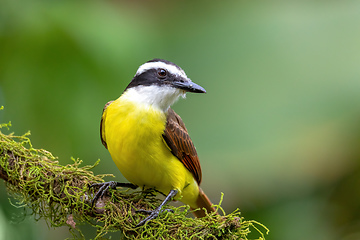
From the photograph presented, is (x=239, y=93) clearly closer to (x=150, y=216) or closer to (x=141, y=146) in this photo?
(x=141, y=146)

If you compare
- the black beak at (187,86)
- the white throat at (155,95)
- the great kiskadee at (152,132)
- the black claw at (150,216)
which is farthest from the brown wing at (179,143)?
the black claw at (150,216)

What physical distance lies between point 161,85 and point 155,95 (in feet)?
0.31

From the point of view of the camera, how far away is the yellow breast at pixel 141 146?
3.51 meters

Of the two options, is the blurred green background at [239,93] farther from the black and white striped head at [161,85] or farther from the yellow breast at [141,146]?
the black and white striped head at [161,85]

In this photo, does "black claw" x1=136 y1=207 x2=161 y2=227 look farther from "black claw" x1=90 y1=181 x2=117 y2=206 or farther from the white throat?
the white throat

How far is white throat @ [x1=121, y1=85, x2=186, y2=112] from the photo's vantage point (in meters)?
3.62

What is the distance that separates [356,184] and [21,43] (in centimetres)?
412

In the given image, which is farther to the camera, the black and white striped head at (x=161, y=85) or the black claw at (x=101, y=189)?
the black and white striped head at (x=161, y=85)

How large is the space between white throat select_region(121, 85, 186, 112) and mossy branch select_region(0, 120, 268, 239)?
717mm

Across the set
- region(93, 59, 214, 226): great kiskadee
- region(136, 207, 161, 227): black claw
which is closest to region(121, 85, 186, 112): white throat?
region(93, 59, 214, 226): great kiskadee

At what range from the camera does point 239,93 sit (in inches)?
192

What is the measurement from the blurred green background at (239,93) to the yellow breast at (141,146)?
0.99 m

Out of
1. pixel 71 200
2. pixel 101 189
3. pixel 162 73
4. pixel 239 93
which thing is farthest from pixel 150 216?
pixel 239 93

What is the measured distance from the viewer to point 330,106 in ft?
15.1
